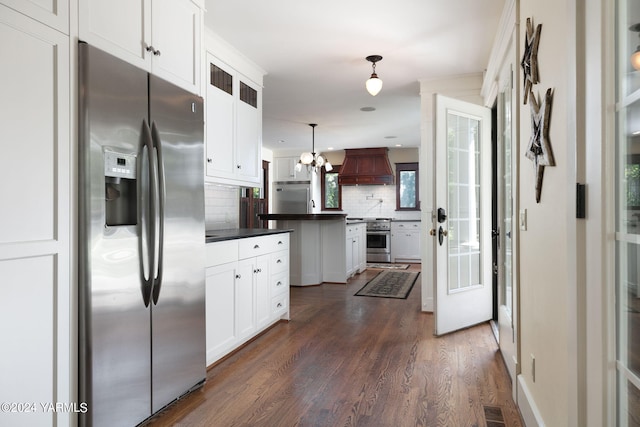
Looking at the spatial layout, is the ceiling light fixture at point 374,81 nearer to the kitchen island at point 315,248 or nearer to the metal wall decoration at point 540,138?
the metal wall decoration at point 540,138

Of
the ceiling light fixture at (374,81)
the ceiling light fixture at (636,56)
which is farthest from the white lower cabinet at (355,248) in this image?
the ceiling light fixture at (636,56)

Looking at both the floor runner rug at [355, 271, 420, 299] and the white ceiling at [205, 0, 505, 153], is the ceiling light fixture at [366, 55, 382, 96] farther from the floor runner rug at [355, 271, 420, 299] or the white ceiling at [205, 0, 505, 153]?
the floor runner rug at [355, 271, 420, 299]

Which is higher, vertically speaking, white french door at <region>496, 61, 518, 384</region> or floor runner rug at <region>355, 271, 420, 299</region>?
white french door at <region>496, 61, 518, 384</region>

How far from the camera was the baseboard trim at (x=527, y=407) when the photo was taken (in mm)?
1808

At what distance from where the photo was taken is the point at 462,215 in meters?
3.66

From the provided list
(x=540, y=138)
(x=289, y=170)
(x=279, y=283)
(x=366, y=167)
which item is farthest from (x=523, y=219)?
(x=289, y=170)

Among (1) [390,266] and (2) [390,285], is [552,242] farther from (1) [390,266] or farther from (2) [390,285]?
(1) [390,266]

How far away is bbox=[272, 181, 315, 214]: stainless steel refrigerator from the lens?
9.05 metres

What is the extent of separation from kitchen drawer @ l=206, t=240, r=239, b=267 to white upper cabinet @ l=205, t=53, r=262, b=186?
0.65 meters

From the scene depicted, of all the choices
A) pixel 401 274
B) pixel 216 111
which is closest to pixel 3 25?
pixel 216 111

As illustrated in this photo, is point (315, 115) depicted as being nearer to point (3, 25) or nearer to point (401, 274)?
point (401, 274)

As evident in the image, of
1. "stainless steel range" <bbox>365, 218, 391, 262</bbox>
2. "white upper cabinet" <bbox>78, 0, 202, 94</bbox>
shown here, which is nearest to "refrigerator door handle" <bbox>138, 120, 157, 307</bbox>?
"white upper cabinet" <bbox>78, 0, 202, 94</bbox>

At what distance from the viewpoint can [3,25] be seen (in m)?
1.40

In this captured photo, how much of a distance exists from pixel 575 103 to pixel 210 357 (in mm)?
2466
